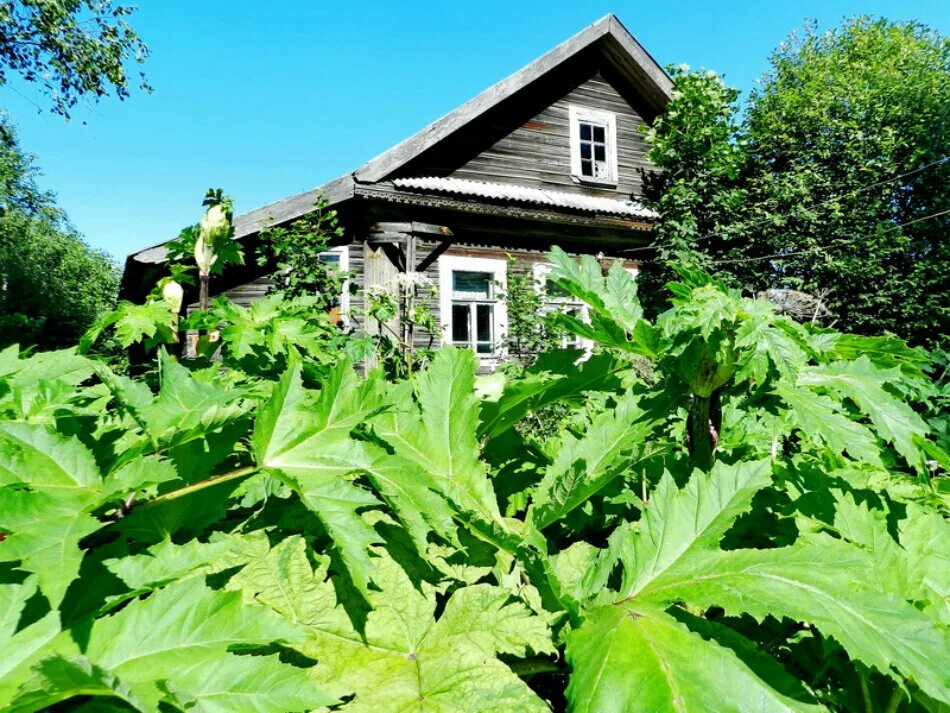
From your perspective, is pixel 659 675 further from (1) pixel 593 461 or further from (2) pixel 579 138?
(2) pixel 579 138

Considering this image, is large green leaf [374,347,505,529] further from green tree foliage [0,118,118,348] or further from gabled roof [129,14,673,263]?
green tree foliage [0,118,118,348]

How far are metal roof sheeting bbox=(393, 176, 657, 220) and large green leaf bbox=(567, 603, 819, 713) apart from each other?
8852 mm

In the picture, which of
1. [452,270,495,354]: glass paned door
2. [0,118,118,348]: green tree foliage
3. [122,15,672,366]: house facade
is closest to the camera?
[122,15,672,366]: house facade

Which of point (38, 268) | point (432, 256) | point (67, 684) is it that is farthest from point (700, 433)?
point (38, 268)

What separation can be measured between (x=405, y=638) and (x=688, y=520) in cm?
42

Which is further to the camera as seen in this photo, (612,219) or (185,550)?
(612,219)

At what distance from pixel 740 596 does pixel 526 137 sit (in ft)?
36.9

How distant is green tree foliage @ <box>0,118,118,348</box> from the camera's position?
21989 millimetres

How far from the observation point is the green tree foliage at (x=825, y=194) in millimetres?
11016

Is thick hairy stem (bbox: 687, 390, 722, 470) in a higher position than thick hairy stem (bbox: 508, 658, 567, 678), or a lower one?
higher

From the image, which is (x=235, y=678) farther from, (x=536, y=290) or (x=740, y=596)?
(x=536, y=290)

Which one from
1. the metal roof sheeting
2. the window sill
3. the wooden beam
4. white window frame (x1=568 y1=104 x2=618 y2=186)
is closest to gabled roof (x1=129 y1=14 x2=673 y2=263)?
the metal roof sheeting

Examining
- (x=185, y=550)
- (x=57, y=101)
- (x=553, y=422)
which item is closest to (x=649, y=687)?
(x=185, y=550)

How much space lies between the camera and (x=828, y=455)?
1231 millimetres
